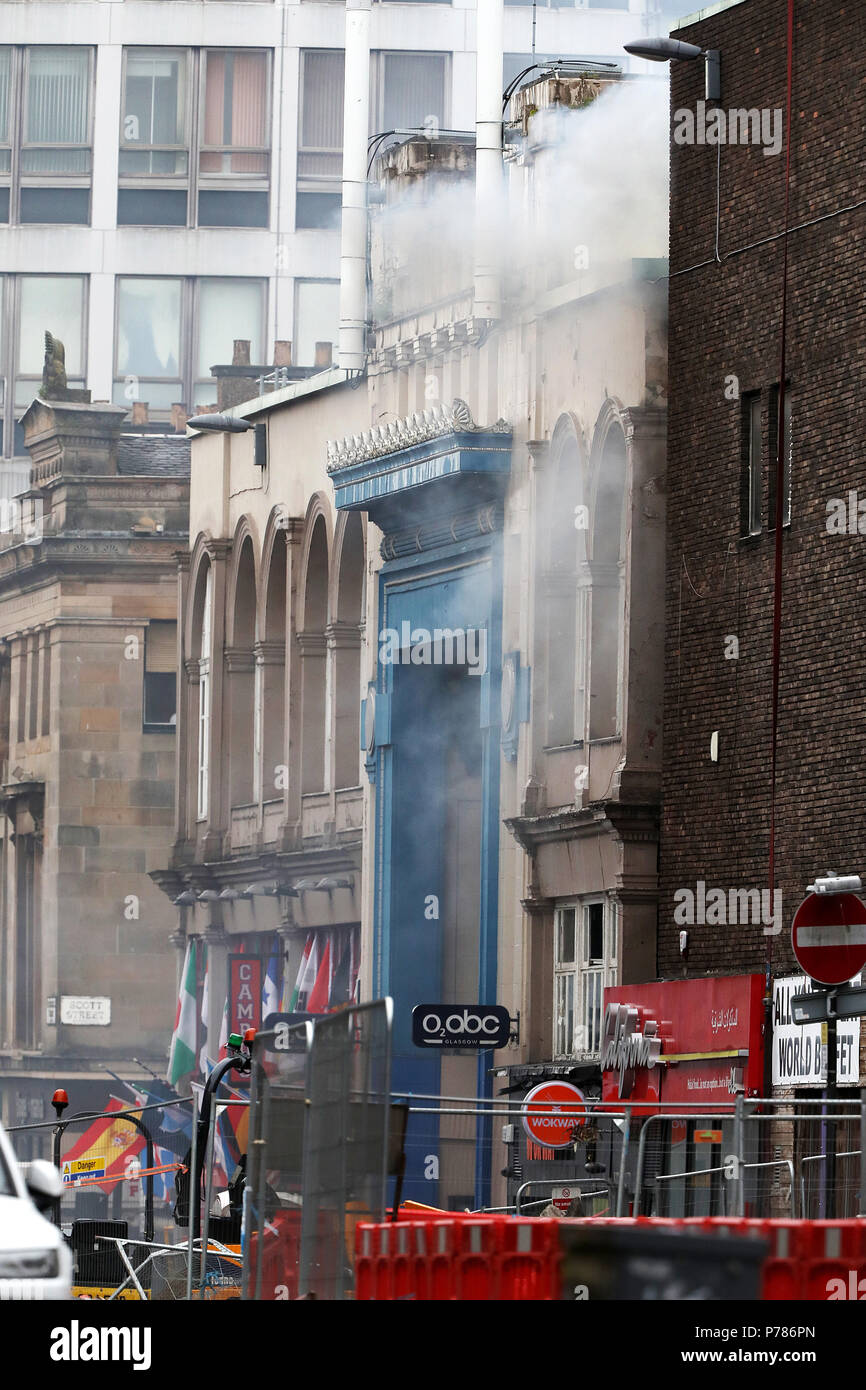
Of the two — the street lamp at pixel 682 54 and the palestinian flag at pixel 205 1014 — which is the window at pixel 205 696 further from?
the street lamp at pixel 682 54

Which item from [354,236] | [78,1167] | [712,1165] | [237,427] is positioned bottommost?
[78,1167]

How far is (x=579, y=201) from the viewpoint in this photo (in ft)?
127

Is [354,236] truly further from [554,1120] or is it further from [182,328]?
[182,328]

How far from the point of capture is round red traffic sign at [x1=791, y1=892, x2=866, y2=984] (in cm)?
2066

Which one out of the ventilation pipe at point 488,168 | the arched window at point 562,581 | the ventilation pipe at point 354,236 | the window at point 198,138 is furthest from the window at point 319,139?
the arched window at point 562,581

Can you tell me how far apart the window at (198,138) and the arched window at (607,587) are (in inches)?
1732

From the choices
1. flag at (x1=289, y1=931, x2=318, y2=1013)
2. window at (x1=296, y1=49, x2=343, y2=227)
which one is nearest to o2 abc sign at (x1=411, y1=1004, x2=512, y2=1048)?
flag at (x1=289, y1=931, x2=318, y2=1013)

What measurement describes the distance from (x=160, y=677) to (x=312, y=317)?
602 inches

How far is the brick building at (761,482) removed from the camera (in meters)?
30.9

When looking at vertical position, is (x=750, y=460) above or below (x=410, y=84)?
below

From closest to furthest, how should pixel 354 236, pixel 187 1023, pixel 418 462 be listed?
pixel 418 462 < pixel 354 236 < pixel 187 1023

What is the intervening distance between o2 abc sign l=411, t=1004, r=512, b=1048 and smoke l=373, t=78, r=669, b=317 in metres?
8.14

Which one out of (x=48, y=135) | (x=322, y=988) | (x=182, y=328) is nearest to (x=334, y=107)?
(x=182, y=328)

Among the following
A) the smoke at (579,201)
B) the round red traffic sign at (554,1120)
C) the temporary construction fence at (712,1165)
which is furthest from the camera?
the smoke at (579,201)
